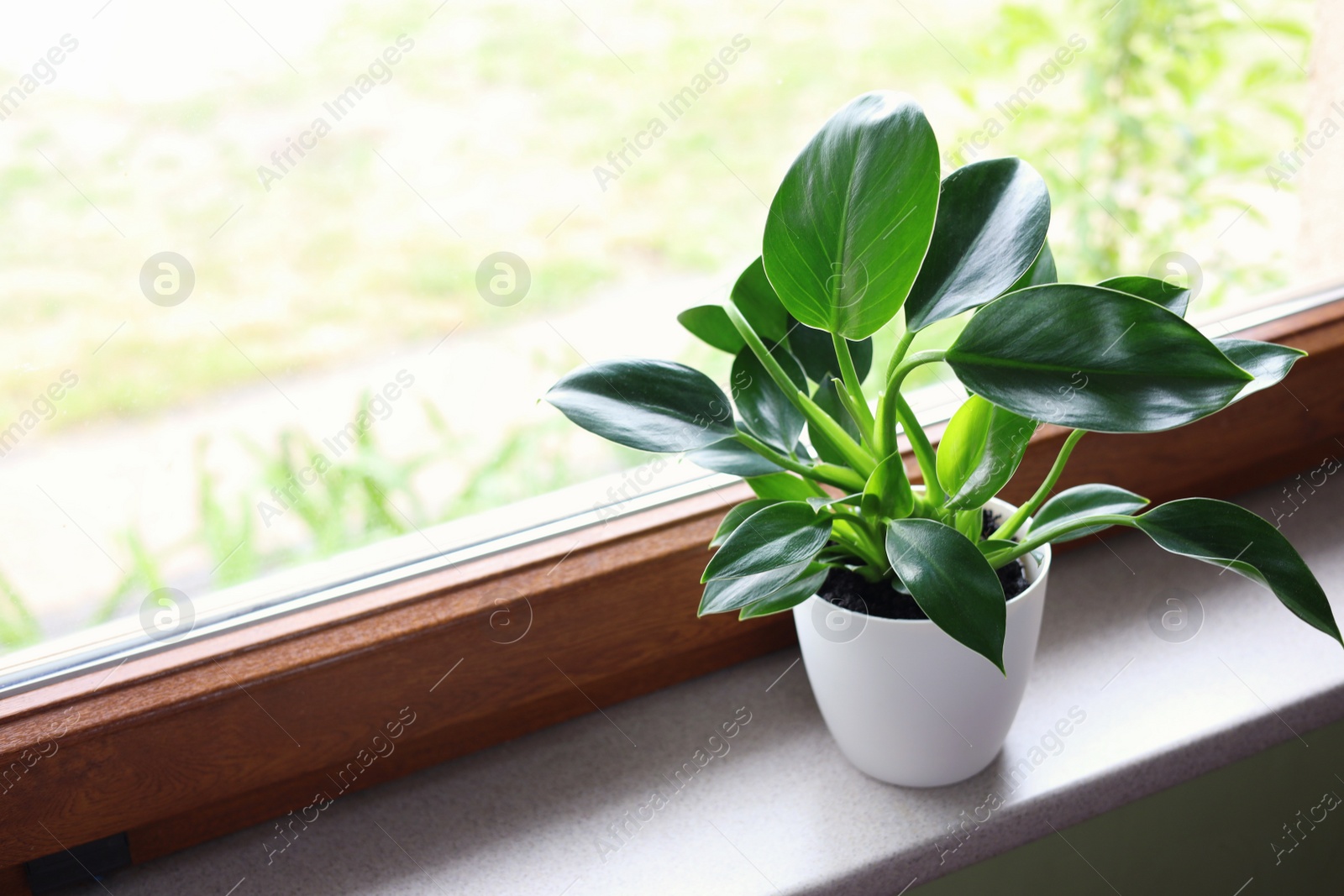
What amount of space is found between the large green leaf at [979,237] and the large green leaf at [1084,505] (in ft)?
0.60

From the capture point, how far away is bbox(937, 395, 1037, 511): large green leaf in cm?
61

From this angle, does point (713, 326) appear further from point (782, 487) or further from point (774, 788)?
point (774, 788)

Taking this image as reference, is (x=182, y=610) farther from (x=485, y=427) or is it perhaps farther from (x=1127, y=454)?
(x=1127, y=454)

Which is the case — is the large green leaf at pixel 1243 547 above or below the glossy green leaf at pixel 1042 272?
below

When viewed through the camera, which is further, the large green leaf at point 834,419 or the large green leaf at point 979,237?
the large green leaf at point 834,419

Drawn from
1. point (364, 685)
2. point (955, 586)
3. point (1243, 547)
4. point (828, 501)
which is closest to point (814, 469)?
point (828, 501)

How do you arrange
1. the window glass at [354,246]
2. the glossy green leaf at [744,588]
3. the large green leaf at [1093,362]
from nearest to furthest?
the large green leaf at [1093,362], the glossy green leaf at [744,588], the window glass at [354,246]

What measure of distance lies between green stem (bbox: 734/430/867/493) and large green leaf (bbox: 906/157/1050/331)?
0.12m

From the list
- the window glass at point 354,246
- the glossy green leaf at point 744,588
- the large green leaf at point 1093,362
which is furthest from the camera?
the window glass at point 354,246

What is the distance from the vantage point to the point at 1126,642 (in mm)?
881

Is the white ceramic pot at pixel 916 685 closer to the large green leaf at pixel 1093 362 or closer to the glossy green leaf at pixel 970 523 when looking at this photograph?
the glossy green leaf at pixel 970 523

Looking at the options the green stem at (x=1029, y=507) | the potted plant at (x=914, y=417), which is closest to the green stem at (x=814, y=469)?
the potted plant at (x=914, y=417)

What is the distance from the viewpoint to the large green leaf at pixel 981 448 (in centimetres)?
61

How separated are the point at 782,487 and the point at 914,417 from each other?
110 mm
